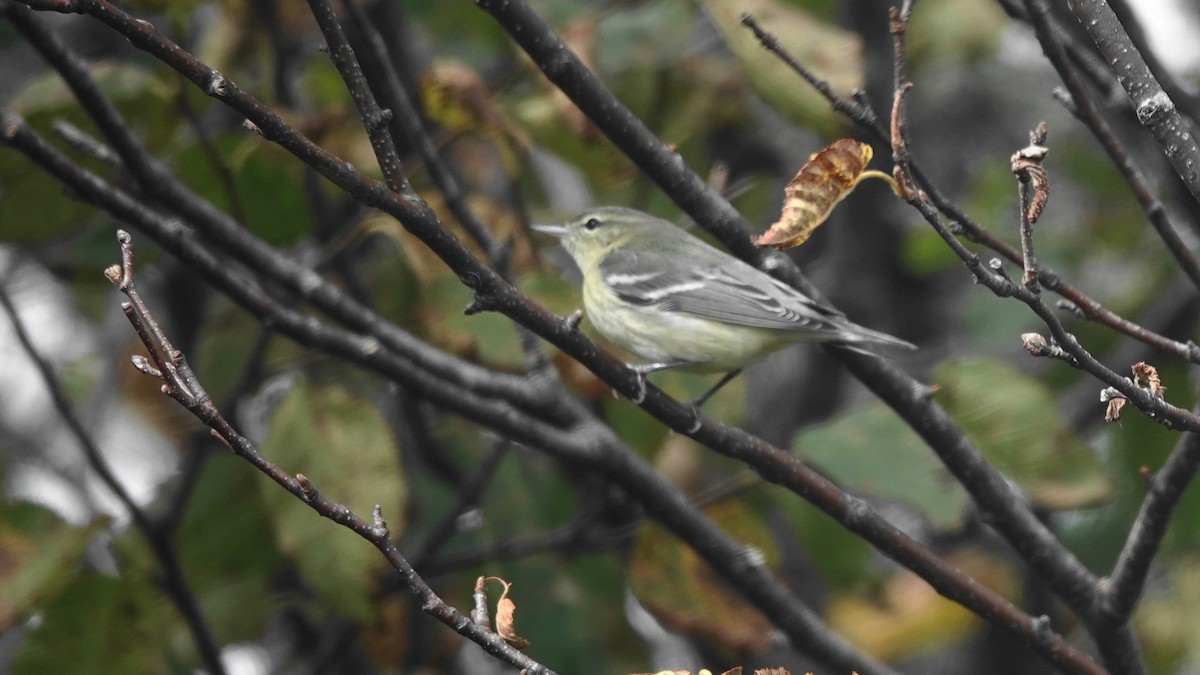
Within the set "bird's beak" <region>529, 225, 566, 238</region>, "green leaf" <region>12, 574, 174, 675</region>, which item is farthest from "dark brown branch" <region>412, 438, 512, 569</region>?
"green leaf" <region>12, 574, 174, 675</region>

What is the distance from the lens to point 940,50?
3.59 m

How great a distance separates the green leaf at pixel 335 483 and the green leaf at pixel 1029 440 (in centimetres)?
128

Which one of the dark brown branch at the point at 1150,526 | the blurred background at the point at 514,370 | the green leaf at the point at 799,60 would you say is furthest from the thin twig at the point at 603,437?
the green leaf at the point at 799,60

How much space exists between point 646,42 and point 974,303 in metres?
1.52

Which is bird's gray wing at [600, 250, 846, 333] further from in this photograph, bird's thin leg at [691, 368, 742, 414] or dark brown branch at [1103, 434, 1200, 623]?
dark brown branch at [1103, 434, 1200, 623]

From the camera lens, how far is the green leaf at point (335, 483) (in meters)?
2.75

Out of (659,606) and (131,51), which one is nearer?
(659,606)

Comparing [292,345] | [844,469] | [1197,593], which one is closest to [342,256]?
[292,345]

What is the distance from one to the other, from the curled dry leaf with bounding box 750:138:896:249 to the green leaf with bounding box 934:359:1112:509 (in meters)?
1.12

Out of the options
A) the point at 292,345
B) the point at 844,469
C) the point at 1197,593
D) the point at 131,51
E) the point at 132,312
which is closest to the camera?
the point at 132,312

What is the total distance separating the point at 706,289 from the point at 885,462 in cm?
101

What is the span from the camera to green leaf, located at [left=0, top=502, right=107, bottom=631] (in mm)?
2539

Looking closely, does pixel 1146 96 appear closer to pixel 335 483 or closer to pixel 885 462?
pixel 885 462

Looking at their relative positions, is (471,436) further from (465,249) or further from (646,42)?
(465,249)
